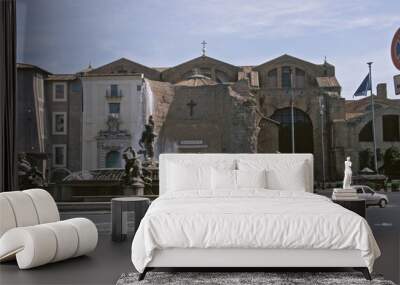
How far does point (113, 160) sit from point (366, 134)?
360cm

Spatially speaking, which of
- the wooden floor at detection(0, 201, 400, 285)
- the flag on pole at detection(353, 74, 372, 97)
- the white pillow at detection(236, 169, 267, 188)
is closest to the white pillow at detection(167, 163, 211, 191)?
the white pillow at detection(236, 169, 267, 188)

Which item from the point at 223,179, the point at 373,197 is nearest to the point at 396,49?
the point at 373,197

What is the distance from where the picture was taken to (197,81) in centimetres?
714

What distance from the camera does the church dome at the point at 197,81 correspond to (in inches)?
279

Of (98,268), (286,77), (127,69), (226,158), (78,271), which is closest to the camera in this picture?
(78,271)

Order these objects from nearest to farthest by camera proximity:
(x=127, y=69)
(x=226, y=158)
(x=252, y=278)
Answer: (x=252, y=278), (x=226, y=158), (x=127, y=69)

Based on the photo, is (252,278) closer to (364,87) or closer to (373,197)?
(373,197)

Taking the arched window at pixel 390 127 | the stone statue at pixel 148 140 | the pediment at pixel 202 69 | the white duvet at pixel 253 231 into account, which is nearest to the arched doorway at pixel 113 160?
the stone statue at pixel 148 140

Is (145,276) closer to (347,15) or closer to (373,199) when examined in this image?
(373,199)

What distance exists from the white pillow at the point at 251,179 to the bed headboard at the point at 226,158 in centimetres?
62

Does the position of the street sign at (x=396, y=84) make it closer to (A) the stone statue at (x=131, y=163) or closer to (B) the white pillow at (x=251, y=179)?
(B) the white pillow at (x=251, y=179)

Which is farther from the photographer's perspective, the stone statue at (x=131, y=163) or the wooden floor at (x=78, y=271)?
the stone statue at (x=131, y=163)

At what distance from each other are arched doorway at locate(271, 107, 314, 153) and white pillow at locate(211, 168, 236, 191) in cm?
144

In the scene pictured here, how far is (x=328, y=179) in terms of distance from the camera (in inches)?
272
